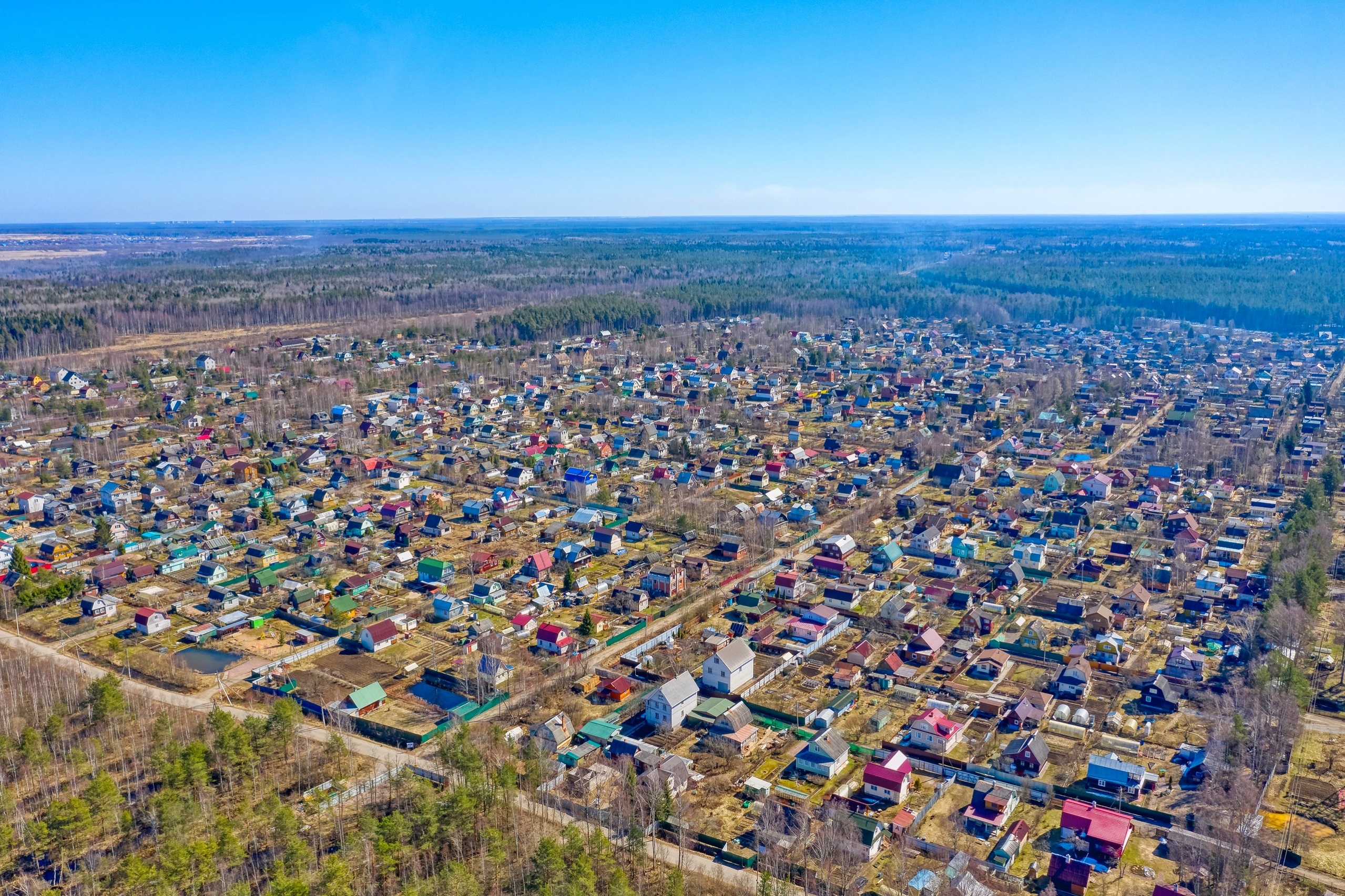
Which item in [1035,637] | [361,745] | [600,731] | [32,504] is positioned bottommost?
[361,745]

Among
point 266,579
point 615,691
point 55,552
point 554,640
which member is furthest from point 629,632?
point 55,552

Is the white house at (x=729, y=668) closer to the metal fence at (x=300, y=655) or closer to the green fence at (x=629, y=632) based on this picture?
the green fence at (x=629, y=632)

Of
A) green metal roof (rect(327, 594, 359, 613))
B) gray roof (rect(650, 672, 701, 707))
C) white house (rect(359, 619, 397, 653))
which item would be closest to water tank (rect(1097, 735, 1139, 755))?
gray roof (rect(650, 672, 701, 707))

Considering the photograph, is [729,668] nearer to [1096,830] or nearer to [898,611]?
[898,611]

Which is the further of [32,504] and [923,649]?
[32,504]

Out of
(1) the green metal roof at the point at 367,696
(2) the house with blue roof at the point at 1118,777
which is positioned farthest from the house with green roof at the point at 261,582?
(2) the house with blue roof at the point at 1118,777

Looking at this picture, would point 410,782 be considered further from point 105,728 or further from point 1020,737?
point 1020,737

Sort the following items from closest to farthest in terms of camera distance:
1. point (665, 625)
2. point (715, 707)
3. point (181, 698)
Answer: point (715, 707) < point (181, 698) < point (665, 625)
